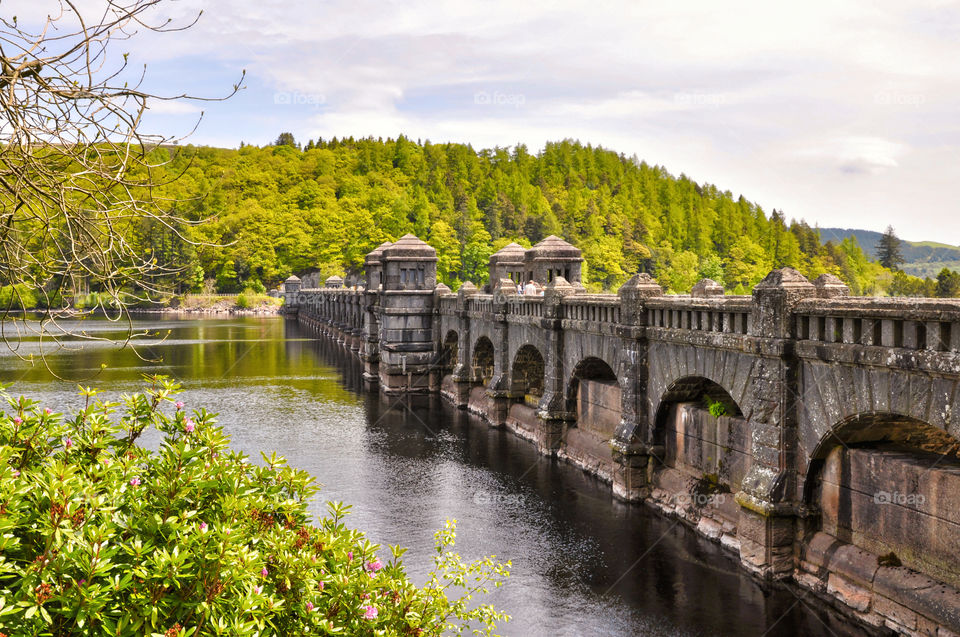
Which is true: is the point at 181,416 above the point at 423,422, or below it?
above

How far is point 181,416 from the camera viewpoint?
25.0ft

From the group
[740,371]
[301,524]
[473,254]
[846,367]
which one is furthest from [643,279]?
[473,254]

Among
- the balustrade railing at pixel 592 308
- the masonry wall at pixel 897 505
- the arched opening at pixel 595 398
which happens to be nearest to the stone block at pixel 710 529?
the masonry wall at pixel 897 505

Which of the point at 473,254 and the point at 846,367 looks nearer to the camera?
the point at 846,367

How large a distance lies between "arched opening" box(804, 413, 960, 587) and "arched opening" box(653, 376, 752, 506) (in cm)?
240

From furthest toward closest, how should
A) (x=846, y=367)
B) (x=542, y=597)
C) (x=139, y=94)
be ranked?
(x=542, y=597) → (x=846, y=367) → (x=139, y=94)

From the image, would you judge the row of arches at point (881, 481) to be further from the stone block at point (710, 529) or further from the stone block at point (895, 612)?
the stone block at point (710, 529)

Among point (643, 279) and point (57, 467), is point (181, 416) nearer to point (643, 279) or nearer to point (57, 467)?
point (57, 467)

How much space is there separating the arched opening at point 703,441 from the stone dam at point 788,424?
0.05m

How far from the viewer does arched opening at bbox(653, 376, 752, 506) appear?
16969 mm

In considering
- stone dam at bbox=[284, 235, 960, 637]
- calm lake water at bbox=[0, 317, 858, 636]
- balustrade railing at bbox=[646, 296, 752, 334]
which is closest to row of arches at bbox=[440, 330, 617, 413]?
stone dam at bbox=[284, 235, 960, 637]

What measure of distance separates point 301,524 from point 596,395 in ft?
56.7

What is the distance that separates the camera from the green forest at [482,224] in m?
128

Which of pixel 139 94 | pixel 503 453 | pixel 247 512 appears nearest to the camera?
pixel 139 94
